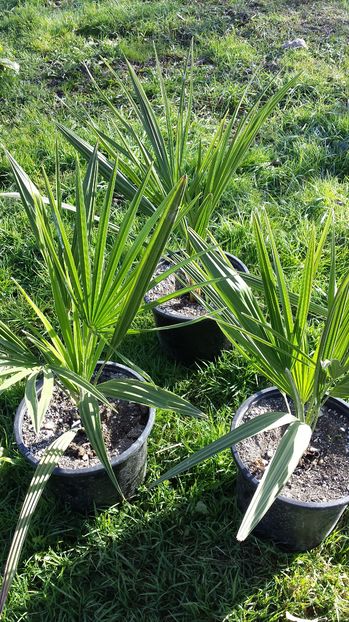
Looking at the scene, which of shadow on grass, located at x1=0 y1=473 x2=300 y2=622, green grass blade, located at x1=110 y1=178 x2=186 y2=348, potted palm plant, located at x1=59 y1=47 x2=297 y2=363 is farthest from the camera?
potted palm plant, located at x1=59 y1=47 x2=297 y2=363

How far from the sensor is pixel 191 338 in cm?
210

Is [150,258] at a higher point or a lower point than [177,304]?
higher

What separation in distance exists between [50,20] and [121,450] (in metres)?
3.76

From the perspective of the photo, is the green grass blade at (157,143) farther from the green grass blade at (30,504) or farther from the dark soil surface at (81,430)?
the green grass blade at (30,504)

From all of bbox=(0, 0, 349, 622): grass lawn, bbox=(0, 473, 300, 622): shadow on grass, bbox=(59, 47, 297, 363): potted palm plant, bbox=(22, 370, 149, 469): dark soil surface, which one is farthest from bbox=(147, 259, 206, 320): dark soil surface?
bbox=(0, 473, 300, 622): shadow on grass

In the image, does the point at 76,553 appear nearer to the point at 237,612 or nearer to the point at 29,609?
the point at 29,609

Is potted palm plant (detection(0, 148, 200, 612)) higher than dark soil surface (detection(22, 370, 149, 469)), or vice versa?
potted palm plant (detection(0, 148, 200, 612))

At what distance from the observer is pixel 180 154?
71.6 inches

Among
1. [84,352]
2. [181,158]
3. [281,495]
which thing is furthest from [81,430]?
[181,158]

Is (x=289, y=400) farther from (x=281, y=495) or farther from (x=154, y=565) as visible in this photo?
(x=154, y=565)

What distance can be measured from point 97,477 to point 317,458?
1.96ft

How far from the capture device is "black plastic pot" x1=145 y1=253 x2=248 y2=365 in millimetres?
2072

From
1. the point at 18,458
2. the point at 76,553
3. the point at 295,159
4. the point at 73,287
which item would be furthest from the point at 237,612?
the point at 295,159

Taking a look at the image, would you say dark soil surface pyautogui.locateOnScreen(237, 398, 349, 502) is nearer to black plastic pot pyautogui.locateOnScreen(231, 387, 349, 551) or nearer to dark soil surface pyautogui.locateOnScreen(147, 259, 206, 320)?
black plastic pot pyautogui.locateOnScreen(231, 387, 349, 551)
